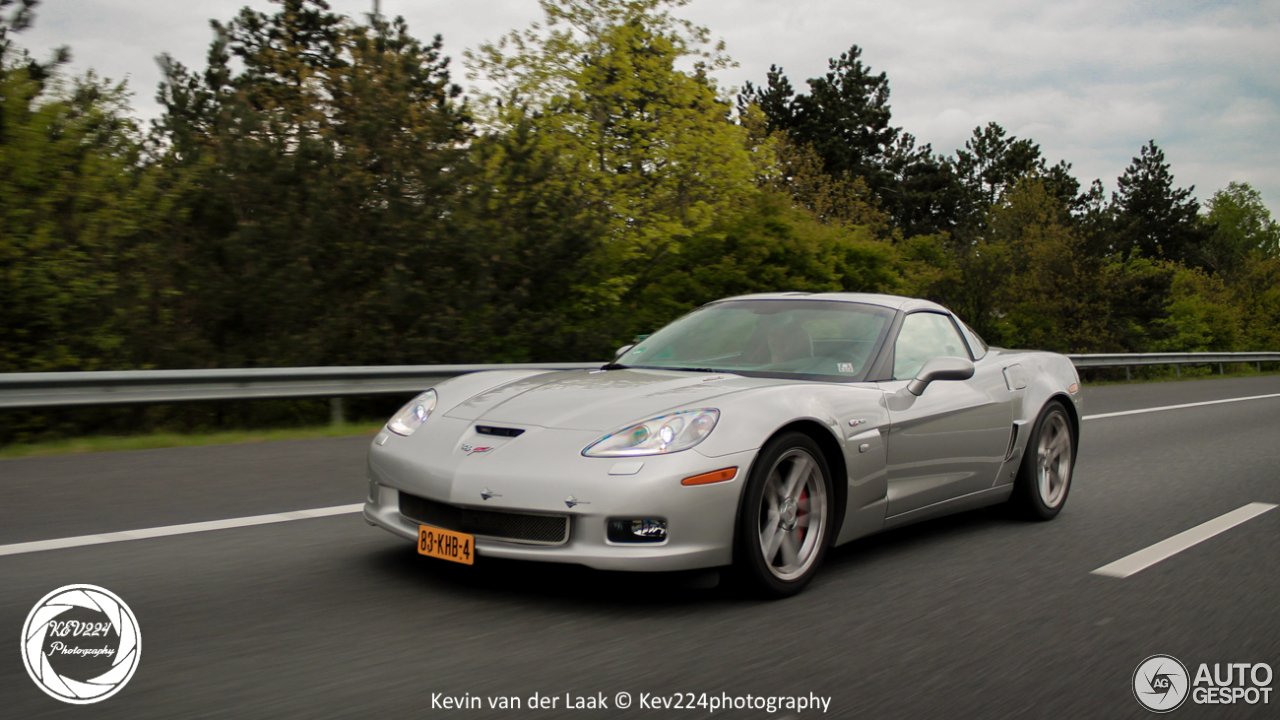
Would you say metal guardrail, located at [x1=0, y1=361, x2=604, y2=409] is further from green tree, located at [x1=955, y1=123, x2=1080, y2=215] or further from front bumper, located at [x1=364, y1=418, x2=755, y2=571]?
green tree, located at [x1=955, y1=123, x2=1080, y2=215]

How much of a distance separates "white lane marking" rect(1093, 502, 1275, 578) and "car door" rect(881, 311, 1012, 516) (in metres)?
0.82

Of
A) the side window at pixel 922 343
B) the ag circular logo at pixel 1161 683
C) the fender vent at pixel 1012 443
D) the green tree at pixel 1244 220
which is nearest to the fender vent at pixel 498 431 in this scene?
the side window at pixel 922 343

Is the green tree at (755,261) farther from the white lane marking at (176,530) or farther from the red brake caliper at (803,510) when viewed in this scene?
the red brake caliper at (803,510)

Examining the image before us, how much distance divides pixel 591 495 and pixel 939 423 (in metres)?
2.22

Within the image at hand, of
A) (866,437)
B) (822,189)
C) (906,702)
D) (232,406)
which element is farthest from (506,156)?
(822,189)

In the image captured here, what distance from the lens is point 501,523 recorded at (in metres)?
3.95

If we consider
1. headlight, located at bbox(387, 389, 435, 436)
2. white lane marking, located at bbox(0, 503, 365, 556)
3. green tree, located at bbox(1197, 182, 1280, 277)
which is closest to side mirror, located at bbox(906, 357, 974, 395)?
headlight, located at bbox(387, 389, 435, 436)

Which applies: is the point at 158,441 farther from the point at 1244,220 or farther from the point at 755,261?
the point at 1244,220

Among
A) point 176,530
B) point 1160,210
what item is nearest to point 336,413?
point 176,530

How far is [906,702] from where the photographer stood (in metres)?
3.16

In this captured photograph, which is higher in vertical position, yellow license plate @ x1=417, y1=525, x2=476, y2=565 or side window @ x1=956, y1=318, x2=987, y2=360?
side window @ x1=956, y1=318, x2=987, y2=360

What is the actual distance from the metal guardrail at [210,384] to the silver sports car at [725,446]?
1989 mm

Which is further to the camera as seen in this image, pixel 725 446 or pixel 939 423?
pixel 939 423

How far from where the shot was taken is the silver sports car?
3.90 m
